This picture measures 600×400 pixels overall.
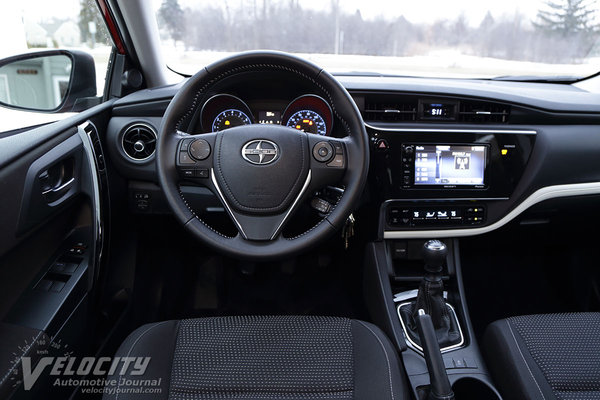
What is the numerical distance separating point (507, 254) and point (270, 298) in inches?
46.2

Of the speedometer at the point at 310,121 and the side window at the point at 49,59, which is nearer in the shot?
the side window at the point at 49,59

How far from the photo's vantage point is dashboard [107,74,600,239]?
189 cm

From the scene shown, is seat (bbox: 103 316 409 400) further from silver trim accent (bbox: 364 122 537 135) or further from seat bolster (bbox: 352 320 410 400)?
silver trim accent (bbox: 364 122 537 135)

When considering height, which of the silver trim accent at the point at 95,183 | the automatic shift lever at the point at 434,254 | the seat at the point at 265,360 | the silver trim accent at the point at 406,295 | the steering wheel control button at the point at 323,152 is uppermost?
the steering wheel control button at the point at 323,152

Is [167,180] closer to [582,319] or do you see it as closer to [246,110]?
[246,110]

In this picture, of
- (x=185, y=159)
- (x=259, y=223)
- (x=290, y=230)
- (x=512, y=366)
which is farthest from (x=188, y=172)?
(x=512, y=366)

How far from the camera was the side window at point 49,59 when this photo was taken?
1.64 metres

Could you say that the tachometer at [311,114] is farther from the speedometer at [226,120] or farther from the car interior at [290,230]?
the speedometer at [226,120]

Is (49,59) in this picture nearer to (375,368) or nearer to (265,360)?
(265,360)

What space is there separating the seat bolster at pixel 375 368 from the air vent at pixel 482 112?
925mm

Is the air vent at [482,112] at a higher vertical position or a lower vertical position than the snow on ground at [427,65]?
lower

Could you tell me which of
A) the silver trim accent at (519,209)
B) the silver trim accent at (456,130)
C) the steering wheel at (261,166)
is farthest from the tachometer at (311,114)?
the silver trim accent at (519,209)

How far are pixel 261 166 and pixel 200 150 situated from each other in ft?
0.62

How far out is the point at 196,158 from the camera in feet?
4.84
